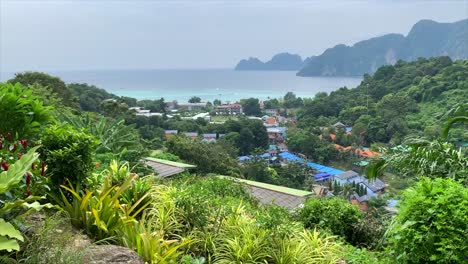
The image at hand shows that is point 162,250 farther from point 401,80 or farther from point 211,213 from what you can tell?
point 401,80

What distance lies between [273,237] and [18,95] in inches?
84.5

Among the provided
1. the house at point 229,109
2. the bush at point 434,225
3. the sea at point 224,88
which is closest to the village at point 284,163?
the house at point 229,109

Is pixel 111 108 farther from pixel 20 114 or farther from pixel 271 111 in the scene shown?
pixel 271 111

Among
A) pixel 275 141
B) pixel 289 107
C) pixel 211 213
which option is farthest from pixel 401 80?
pixel 211 213

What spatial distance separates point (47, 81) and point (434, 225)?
16.9 metres

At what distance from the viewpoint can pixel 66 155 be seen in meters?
2.54

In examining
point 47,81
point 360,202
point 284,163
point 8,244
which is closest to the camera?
point 8,244

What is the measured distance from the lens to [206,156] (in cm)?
1650

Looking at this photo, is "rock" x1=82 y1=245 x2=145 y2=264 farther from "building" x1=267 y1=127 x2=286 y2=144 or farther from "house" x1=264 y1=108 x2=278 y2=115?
"house" x1=264 y1=108 x2=278 y2=115

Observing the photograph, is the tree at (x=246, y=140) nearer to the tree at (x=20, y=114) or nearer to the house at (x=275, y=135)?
the house at (x=275, y=135)

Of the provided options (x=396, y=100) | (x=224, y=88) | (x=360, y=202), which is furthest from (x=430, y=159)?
(x=224, y=88)

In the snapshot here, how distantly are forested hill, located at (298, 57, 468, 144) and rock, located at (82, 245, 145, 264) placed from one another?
75.9 feet

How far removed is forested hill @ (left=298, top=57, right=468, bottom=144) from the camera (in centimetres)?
3025

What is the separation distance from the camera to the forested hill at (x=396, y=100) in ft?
99.2
